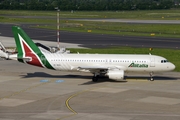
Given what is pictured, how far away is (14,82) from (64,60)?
8.07 metres

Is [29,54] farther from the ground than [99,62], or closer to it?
farther from the ground

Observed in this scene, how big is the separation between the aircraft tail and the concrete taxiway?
282cm

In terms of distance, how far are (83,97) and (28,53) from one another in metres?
15.8

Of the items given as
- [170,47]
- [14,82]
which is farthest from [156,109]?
[170,47]

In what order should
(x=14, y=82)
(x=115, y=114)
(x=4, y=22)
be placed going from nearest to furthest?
(x=115, y=114), (x=14, y=82), (x=4, y=22)

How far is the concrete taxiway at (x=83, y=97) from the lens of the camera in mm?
45906

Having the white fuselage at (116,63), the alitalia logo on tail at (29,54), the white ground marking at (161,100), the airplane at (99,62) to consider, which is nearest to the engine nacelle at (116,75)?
the airplane at (99,62)

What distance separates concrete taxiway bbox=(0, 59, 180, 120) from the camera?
4591cm

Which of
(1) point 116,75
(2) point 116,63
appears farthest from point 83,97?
(2) point 116,63

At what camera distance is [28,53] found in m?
66.5

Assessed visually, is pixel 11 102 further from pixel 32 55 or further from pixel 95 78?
pixel 95 78

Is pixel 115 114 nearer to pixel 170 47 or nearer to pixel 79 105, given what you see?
pixel 79 105

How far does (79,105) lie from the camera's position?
165 ft

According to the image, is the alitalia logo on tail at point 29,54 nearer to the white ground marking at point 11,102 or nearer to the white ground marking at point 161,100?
the white ground marking at point 11,102
